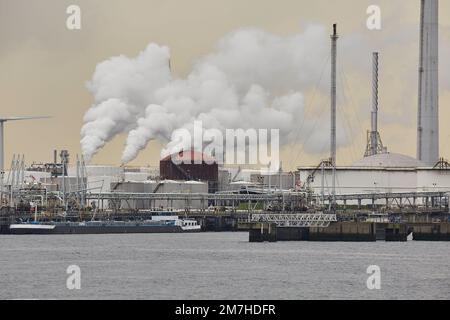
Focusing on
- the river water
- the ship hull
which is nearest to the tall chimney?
the ship hull

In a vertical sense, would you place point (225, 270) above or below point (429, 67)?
below

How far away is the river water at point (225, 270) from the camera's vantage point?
79125 millimetres

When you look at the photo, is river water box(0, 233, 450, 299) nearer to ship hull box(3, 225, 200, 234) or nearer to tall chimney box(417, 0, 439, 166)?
ship hull box(3, 225, 200, 234)

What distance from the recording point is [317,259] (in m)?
107

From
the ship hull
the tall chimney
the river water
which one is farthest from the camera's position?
the tall chimney

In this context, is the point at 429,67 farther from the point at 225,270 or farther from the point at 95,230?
the point at 225,270

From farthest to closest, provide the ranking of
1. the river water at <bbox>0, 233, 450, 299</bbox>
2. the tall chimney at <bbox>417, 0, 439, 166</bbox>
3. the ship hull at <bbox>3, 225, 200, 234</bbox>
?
the tall chimney at <bbox>417, 0, 439, 166</bbox> → the ship hull at <bbox>3, 225, 200, 234</bbox> → the river water at <bbox>0, 233, 450, 299</bbox>

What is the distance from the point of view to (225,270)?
94500 millimetres

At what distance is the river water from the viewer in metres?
79.1

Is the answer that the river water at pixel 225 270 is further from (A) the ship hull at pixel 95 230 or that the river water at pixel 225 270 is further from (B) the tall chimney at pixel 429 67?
(B) the tall chimney at pixel 429 67

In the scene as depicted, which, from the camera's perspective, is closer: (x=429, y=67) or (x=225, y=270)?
(x=225, y=270)

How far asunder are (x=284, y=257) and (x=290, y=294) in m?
29.5

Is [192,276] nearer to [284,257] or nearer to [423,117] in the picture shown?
[284,257]

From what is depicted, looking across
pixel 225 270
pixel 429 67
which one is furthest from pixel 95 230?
pixel 225 270
